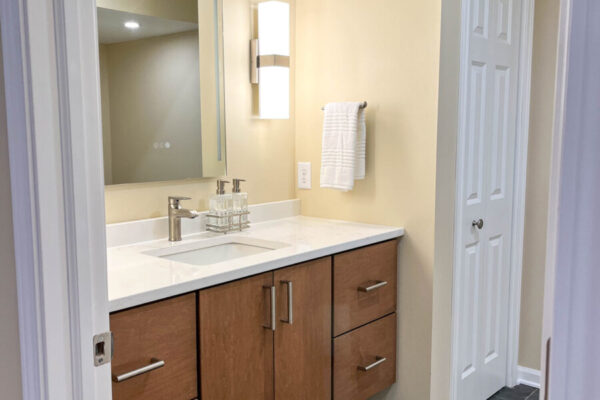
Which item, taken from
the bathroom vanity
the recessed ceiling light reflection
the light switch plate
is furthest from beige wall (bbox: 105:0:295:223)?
the recessed ceiling light reflection

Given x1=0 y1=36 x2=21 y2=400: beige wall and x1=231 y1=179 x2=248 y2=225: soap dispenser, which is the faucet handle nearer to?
x1=231 y1=179 x2=248 y2=225: soap dispenser

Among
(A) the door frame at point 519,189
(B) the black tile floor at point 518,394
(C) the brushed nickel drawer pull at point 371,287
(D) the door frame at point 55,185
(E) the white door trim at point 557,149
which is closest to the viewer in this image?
(E) the white door trim at point 557,149

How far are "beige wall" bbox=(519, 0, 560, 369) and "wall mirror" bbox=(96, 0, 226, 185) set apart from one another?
58.8 inches

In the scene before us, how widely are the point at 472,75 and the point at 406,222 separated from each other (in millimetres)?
635

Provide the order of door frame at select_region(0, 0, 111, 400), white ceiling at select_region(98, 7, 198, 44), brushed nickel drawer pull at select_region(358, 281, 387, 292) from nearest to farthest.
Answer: door frame at select_region(0, 0, 111, 400)
white ceiling at select_region(98, 7, 198, 44)
brushed nickel drawer pull at select_region(358, 281, 387, 292)

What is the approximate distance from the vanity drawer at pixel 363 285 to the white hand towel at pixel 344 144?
12.7 inches

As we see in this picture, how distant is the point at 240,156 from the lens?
7.88 ft

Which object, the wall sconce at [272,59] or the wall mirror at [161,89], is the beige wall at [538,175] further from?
the wall mirror at [161,89]

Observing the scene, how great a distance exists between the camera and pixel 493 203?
2533mm

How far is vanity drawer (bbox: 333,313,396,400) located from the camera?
210cm

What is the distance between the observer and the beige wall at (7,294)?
37.0 inches

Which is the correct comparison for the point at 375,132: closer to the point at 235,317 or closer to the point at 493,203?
the point at 493,203

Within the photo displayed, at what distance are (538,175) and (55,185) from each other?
2.40m

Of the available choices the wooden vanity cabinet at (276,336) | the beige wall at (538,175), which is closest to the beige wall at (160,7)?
the wooden vanity cabinet at (276,336)
